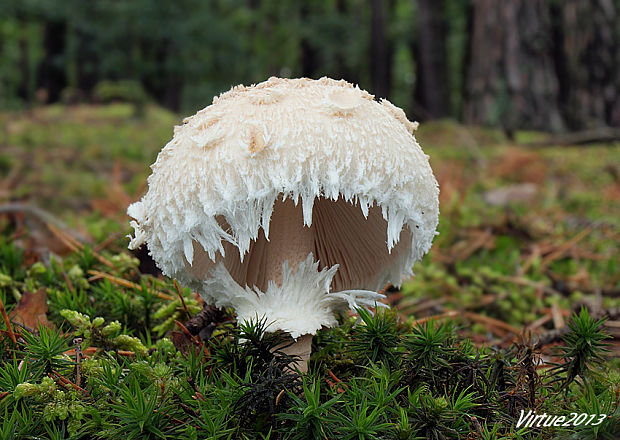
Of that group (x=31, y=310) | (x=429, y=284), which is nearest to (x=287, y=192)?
(x=31, y=310)

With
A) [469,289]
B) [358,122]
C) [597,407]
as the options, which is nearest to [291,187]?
[358,122]

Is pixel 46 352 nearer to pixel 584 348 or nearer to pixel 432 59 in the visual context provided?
pixel 584 348

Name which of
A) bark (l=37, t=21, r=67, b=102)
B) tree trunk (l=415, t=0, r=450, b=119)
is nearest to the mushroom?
tree trunk (l=415, t=0, r=450, b=119)

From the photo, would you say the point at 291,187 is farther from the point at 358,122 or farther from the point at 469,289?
the point at 469,289

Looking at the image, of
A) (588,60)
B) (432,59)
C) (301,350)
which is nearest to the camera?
(301,350)

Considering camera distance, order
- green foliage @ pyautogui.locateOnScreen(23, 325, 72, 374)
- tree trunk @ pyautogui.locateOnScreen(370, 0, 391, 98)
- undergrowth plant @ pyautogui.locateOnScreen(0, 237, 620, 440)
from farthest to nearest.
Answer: tree trunk @ pyautogui.locateOnScreen(370, 0, 391, 98) < green foliage @ pyautogui.locateOnScreen(23, 325, 72, 374) < undergrowth plant @ pyautogui.locateOnScreen(0, 237, 620, 440)

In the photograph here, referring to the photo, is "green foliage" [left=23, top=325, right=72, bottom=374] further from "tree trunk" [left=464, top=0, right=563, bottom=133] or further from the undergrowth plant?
"tree trunk" [left=464, top=0, right=563, bottom=133]
